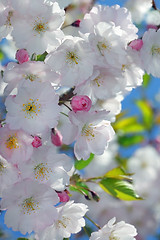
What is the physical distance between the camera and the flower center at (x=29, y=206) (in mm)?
1626

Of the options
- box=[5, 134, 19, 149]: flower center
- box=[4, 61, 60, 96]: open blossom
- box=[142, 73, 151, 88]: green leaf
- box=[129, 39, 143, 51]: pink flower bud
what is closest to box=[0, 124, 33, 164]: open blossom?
box=[5, 134, 19, 149]: flower center

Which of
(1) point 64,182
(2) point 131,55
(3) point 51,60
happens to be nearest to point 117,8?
(2) point 131,55

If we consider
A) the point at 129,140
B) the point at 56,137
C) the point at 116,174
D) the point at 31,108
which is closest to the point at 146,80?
the point at 129,140

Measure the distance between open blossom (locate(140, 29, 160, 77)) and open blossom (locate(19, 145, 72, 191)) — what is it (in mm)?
429

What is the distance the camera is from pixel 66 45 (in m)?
1.58

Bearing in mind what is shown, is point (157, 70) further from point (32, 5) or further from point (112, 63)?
point (32, 5)

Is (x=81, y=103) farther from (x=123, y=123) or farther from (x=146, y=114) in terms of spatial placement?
(x=146, y=114)

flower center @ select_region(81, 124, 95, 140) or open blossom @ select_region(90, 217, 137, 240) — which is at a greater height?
flower center @ select_region(81, 124, 95, 140)

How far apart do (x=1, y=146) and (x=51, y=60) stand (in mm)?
310

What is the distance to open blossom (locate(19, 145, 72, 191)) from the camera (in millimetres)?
1516

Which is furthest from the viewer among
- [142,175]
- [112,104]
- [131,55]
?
[142,175]

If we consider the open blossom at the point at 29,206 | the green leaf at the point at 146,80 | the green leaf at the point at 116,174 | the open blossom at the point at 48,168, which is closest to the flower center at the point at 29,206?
the open blossom at the point at 29,206

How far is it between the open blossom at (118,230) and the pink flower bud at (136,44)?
59 cm

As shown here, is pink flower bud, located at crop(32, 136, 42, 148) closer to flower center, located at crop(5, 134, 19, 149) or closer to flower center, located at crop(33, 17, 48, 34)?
flower center, located at crop(5, 134, 19, 149)
